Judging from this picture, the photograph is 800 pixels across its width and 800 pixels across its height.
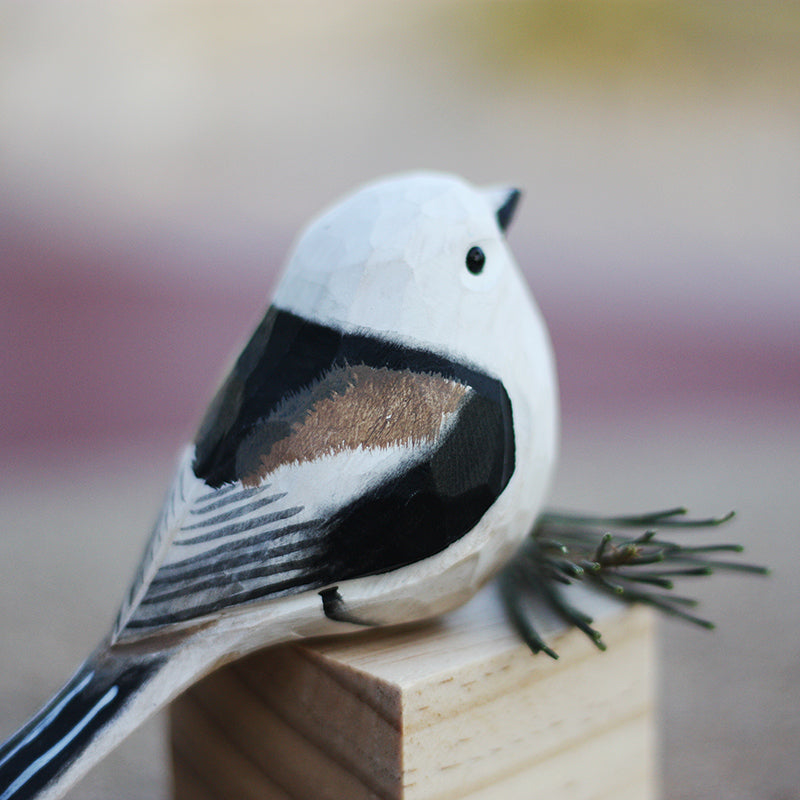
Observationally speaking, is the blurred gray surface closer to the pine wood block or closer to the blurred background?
the blurred background

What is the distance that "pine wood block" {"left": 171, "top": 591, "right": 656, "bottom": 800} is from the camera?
68cm

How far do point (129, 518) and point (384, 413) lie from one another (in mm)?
1458

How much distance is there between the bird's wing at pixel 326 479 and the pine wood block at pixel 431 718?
0.11m

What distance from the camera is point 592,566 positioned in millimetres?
751

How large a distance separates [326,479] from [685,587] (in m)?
1.19

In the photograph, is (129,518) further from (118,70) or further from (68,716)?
(118,70)

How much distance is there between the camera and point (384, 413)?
2.18 feet

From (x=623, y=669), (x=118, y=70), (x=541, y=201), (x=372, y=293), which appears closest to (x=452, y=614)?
(x=623, y=669)

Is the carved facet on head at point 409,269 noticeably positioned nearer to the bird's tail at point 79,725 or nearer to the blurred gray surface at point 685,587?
the bird's tail at point 79,725

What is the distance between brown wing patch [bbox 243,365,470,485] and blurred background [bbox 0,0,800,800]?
0.65 metres

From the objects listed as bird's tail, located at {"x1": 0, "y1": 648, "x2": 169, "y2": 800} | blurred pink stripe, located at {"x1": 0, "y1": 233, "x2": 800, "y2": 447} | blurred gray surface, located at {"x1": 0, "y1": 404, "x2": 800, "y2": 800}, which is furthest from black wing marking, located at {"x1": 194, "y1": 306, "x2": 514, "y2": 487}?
blurred pink stripe, located at {"x1": 0, "y1": 233, "x2": 800, "y2": 447}

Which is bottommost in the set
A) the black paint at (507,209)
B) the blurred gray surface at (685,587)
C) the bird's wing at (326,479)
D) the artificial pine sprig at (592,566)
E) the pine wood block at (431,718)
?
the blurred gray surface at (685,587)

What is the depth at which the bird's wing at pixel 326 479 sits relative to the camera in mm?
639

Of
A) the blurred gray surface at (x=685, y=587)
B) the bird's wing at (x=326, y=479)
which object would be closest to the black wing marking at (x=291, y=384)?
the bird's wing at (x=326, y=479)
